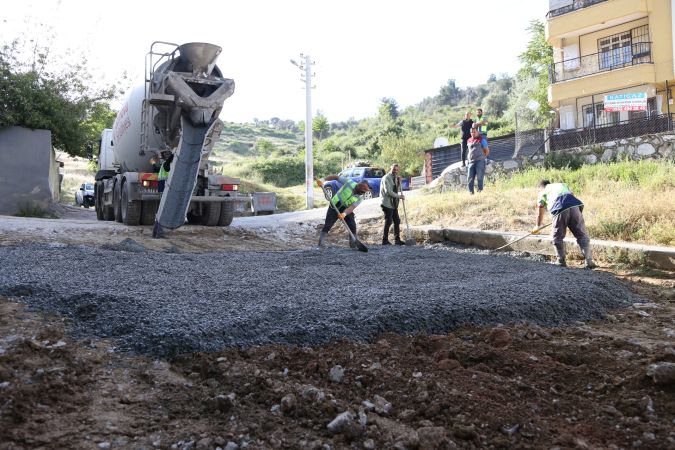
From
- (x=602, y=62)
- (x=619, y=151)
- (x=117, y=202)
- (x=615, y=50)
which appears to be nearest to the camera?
(x=117, y=202)

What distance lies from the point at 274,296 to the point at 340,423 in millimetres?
2318

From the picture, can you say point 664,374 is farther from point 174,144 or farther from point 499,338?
point 174,144

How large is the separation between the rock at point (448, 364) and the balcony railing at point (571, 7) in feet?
70.4

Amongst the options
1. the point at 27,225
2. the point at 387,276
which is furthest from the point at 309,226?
the point at 387,276

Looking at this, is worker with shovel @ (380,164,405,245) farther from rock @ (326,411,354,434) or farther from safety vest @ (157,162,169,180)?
rock @ (326,411,354,434)

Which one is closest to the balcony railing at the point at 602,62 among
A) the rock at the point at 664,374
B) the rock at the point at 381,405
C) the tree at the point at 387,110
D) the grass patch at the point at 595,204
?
the grass patch at the point at 595,204

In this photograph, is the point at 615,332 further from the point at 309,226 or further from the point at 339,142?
the point at 339,142

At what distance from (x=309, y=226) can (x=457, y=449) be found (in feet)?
37.2

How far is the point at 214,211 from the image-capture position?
40.6 feet

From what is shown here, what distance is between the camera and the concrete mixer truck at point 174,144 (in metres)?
9.70

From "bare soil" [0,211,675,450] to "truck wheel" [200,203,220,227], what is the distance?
28.4 ft

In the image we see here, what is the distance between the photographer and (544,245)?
8.69m

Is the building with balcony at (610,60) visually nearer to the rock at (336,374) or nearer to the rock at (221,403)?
the rock at (336,374)

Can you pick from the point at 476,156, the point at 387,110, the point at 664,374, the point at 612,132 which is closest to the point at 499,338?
the point at 664,374
